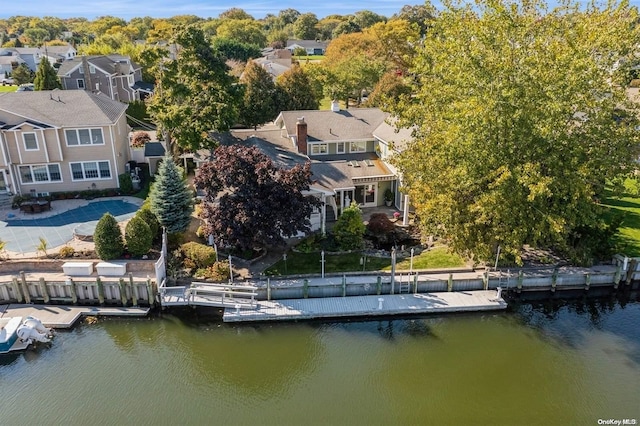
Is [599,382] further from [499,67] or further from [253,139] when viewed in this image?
[253,139]

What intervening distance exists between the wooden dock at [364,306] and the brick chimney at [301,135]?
A: 1420cm

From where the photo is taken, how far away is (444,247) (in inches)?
1160

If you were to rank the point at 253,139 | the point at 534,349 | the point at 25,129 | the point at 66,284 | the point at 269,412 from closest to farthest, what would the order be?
the point at 269,412 → the point at 534,349 → the point at 66,284 → the point at 25,129 → the point at 253,139

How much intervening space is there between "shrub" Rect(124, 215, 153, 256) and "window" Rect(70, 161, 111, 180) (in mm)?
11042

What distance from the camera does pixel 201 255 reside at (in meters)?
26.2

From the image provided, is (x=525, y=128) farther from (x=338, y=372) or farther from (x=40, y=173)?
(x=40, y=173)

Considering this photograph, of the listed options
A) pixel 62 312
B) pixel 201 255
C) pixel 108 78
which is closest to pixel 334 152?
pixel 201 255

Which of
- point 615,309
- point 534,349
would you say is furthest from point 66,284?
point 615,309

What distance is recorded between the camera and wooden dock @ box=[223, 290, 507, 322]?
2388 cm

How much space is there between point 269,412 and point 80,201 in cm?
2338

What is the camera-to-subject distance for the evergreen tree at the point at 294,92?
1898 inches

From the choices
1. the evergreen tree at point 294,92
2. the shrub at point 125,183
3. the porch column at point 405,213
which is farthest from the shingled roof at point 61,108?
the porch column at point 405,213

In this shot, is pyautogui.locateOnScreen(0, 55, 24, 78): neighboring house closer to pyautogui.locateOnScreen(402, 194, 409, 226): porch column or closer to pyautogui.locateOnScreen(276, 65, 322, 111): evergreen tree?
pyautogui.locateOnScreen(276, 65, 322, 111): evergreen tree

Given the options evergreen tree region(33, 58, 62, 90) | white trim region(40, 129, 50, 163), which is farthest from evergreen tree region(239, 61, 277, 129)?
evergreen tree region(33, 58, 62, 90)
